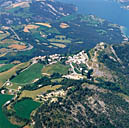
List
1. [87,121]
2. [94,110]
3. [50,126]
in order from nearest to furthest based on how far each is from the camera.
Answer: [50,126]
[87,121]
[94,110]

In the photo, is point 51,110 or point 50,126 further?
point 51,110

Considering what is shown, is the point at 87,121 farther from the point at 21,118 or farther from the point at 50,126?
the point at 21,118

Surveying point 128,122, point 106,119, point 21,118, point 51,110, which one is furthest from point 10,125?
point 128,122

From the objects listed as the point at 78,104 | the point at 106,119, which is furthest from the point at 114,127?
the point at 78,104

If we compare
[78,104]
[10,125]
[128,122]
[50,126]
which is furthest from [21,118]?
[128,122]

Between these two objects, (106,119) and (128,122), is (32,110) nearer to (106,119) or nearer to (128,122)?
(106,119)

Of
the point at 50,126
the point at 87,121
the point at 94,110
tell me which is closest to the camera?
the point at 50,126

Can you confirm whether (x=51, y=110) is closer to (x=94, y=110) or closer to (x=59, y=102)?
(x=59, y=102)

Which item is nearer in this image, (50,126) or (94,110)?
(50,126)
